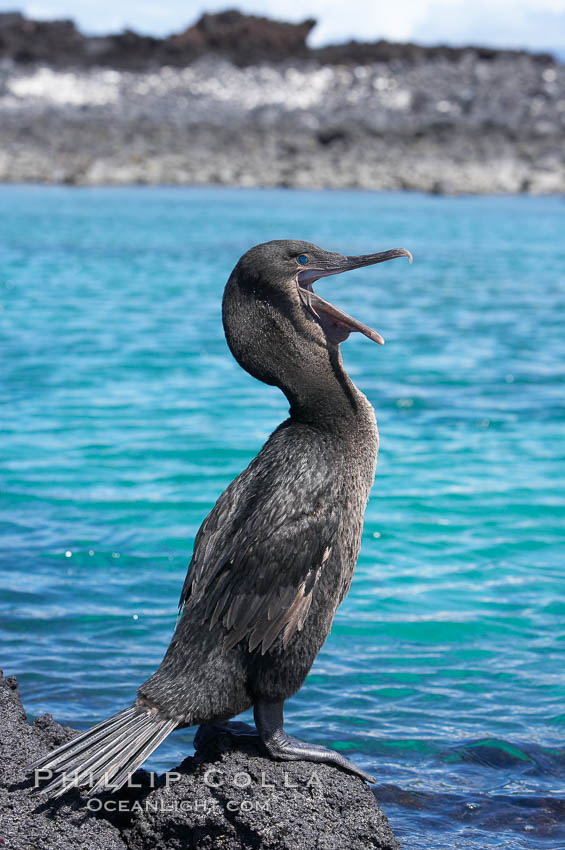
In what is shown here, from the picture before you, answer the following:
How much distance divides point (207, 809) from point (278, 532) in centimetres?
82

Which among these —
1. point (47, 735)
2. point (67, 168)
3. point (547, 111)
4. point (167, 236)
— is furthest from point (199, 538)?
point (547, 111)

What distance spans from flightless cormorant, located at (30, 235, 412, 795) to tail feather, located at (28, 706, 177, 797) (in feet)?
0.05

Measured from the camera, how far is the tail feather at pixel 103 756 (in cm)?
293

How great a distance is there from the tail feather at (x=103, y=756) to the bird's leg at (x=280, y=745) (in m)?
0.32

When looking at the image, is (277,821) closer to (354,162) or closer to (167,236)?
(167,236)

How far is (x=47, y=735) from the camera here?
3.38 metres

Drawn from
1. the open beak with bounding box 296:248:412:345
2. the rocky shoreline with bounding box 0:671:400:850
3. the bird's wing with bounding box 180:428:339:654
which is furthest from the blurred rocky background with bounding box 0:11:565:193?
the rocky shoreline with bounding box 0:671:400:850

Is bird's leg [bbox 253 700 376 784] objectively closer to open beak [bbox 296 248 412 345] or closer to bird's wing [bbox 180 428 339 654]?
bird's wing [bbox 180 428 339 654]

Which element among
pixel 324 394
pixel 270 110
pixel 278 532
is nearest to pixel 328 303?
pixel 324 394

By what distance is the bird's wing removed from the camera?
3.24 m

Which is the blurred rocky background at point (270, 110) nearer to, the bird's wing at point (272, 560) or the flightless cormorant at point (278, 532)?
the flightless cormorant at point (278, 532)

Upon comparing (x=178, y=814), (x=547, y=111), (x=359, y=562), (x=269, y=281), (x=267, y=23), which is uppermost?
A: (x=267, y=23)

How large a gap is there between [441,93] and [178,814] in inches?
3100

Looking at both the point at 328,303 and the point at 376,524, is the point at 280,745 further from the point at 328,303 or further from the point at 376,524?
the point at 376,524
